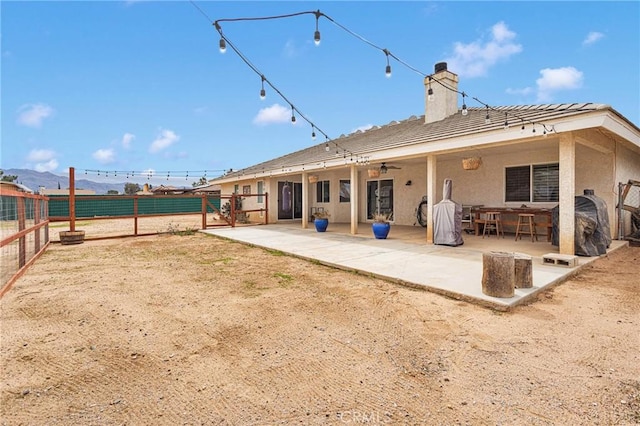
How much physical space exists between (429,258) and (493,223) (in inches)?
167

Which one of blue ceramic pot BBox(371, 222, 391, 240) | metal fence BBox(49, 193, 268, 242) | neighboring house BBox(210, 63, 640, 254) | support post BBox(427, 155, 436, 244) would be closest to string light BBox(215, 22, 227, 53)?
neighboring house BBox(210, 63, 640, 254)

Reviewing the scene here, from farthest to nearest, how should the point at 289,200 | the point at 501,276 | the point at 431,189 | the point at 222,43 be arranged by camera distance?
the point at 289,200 < the point at 431,189 < the point at 222,43 < the point at 501,276

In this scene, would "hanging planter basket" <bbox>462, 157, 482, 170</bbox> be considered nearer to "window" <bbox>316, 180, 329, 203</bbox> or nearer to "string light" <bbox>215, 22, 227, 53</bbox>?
"string light" <bbox>215, 22, 227, 53</bbox>

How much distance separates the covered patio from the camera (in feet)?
13.4

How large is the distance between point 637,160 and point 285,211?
41.7ft

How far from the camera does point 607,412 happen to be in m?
1.80

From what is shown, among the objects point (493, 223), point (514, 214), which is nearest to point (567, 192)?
point (514, 214)

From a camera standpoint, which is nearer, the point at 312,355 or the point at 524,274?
the point at 312,355

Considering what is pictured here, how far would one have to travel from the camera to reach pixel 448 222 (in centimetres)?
736

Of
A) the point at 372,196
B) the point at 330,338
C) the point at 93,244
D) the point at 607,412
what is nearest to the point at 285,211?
the point at 372,196

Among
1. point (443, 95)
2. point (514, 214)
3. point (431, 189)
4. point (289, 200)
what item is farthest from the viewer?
point (289, 200)

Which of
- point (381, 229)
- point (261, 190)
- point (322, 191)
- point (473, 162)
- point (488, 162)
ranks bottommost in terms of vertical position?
point (381, 229)

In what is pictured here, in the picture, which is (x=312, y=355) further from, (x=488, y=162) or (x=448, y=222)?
(x=488, y=162)

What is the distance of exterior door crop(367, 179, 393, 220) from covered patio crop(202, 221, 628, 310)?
9.84ft
